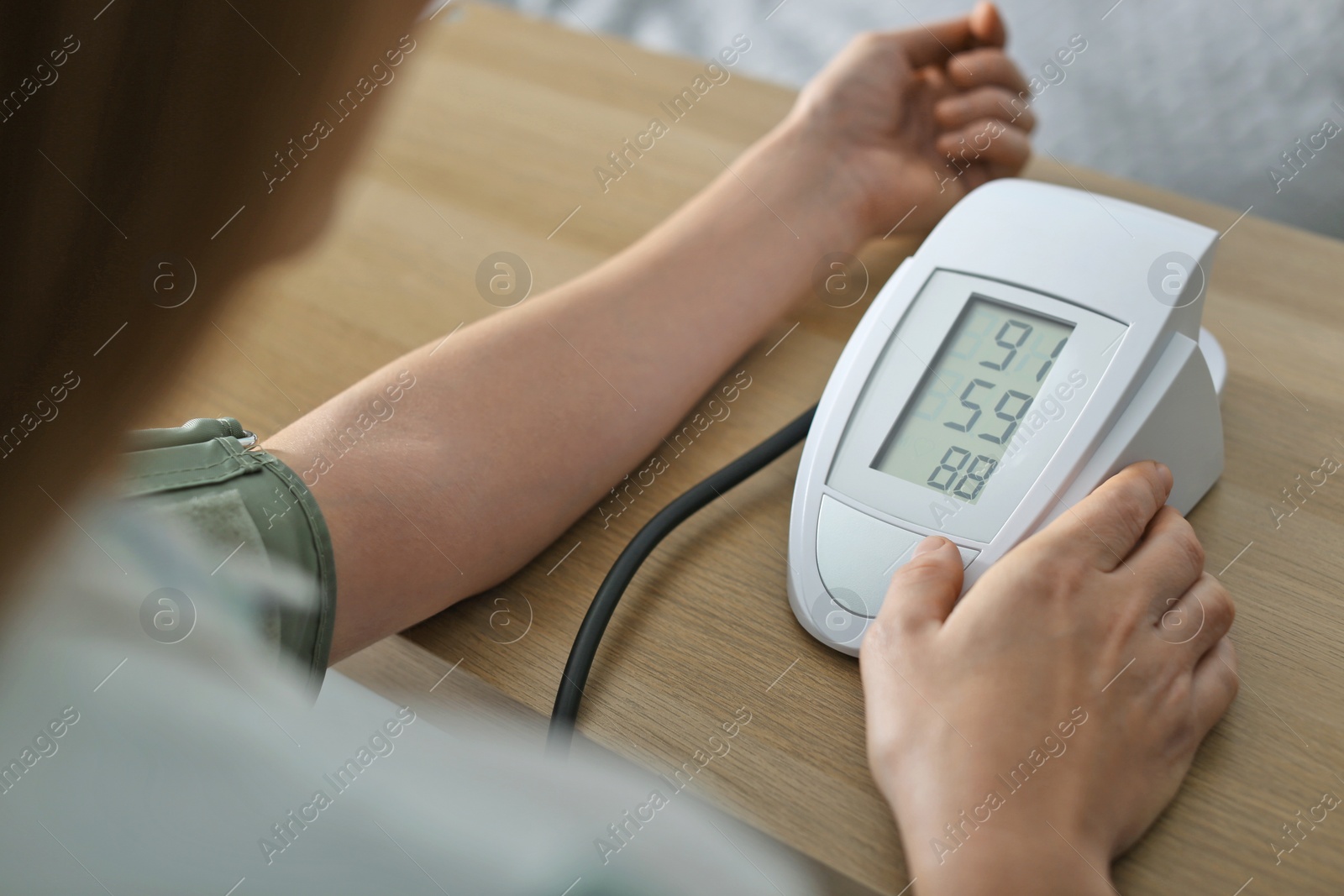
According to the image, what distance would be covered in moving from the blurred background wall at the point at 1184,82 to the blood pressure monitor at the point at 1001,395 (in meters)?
0.62

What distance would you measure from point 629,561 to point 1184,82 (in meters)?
1.04

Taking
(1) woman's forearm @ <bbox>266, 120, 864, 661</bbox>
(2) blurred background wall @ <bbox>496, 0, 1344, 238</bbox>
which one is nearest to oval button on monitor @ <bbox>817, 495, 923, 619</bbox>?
(1) woman's forearm @ <bbox>266, 120, 864, 661</bbox>

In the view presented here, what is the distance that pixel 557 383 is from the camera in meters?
0.55

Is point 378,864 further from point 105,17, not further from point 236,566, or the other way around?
point 105,17

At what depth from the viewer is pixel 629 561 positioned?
0.47m

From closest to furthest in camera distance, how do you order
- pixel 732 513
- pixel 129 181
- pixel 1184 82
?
pixel 129 181 → pixel 732 513 → pixel 1184 82

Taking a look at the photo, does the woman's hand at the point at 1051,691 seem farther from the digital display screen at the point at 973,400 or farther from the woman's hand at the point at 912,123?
the woman's hand at the point at 912,123

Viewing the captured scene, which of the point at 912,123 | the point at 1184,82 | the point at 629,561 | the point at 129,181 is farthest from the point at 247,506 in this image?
the point at 1184,82

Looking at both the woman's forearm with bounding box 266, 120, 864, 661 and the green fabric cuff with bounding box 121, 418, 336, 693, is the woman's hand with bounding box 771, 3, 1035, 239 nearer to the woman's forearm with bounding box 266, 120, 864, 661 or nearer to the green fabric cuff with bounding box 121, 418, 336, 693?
the woman's forearm with bounding box 266, 120, 864, 661

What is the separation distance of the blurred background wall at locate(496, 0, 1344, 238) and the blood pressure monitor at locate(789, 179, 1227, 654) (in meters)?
0.62

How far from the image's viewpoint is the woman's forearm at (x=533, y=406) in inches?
18.4

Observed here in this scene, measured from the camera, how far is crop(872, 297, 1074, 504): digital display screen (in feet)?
1.50

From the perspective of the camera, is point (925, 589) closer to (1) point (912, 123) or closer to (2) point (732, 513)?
(2) point (732, 513)

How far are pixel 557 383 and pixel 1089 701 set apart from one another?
316 mm
